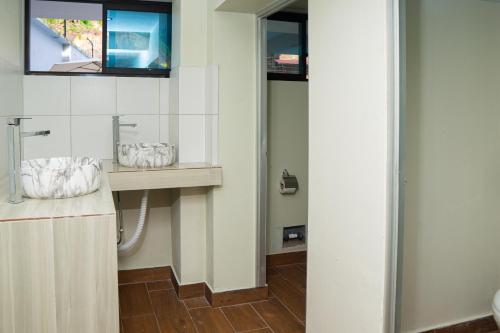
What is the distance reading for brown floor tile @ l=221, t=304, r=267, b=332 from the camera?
2900 millimetres

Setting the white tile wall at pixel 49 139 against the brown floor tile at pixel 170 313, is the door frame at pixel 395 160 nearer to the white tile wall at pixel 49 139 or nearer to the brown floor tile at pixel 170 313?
the brown floor tile at pixel 170 313

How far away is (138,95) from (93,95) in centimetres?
32

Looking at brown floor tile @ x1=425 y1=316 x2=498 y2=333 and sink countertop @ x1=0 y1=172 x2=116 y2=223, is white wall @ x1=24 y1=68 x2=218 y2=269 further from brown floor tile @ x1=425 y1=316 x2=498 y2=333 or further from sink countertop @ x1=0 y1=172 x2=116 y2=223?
brown floor tile @ x1=425 y1=316 x2=498 y2=333

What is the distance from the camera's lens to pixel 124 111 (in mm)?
3504

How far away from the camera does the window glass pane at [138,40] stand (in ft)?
11.7

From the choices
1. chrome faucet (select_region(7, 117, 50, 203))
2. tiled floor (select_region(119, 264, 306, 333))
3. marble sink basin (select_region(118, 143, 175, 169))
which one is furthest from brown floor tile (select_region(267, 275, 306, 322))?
chrome faucet (select_region(7, 117, 50, 203))

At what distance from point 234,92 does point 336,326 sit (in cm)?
173

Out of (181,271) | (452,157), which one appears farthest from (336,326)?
(181,271)

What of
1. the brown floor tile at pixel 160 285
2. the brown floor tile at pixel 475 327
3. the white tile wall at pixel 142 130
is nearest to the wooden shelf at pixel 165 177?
the white tile wall at pixel 142 130

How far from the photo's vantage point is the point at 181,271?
3318 millimetres

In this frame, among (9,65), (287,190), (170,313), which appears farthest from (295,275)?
(9,65)

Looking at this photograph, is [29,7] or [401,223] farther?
[29,7]

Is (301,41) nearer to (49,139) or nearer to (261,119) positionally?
(261,119)

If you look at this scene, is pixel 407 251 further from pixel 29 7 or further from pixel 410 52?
pixel 29 7
